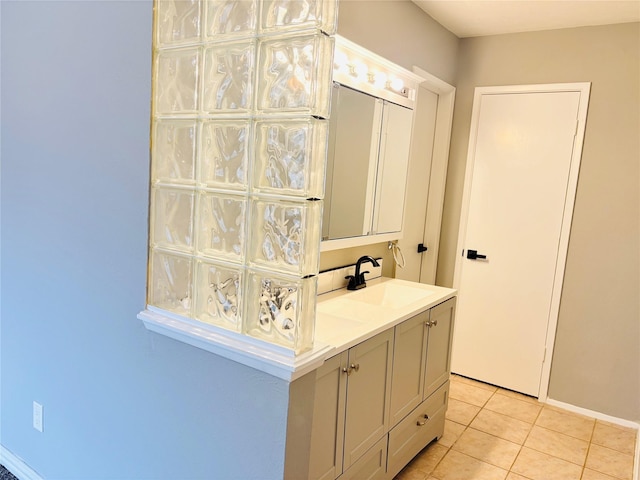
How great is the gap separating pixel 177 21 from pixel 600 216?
275cm

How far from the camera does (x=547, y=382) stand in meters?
3.32

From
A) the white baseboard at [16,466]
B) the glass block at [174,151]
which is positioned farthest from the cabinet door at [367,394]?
the white baseboard at [16,466]

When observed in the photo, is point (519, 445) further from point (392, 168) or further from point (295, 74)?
point (295, 74)

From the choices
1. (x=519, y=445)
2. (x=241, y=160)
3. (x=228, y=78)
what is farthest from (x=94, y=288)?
(x=519, y=445)

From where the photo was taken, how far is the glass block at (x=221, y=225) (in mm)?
1368

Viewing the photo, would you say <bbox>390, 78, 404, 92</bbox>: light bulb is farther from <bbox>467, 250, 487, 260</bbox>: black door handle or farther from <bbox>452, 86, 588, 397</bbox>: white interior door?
<bbox>467, 250, 487, 260</bbox>: black door handle

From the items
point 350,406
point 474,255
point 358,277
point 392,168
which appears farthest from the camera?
point 474,255

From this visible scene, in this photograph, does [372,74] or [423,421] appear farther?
[372,74]

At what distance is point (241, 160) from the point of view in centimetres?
134

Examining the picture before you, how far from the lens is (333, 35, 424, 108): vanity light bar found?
234 cm

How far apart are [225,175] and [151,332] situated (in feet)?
1.94

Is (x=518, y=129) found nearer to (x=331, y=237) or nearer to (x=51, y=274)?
(x=331, y=237)

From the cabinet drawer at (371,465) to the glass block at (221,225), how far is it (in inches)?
41.3

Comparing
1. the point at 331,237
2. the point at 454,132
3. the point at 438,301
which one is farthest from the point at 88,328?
the point at 454,132
